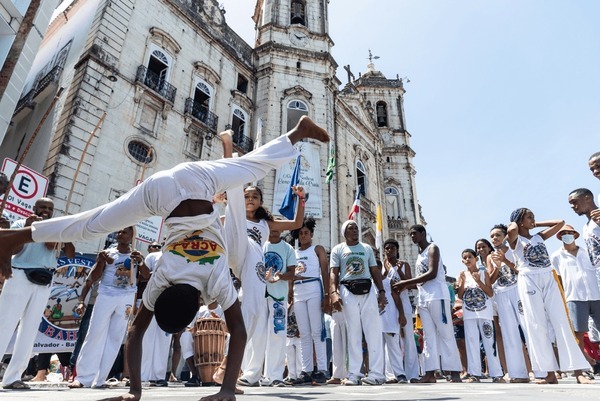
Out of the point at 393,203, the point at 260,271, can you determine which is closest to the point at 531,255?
the point at 260,271

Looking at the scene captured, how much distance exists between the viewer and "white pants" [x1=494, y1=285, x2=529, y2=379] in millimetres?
4699

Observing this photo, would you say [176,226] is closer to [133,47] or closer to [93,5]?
[133,47]

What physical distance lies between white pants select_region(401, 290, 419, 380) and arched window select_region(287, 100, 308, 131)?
14871 mm

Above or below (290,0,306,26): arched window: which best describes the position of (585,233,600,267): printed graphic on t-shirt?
below

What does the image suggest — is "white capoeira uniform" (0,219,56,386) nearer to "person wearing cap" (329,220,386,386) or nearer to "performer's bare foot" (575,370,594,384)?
"person wearing cap" (329,220,386,386)

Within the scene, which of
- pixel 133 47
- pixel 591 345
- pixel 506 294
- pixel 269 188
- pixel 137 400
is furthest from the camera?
pixel 269 188

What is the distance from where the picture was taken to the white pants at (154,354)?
16.4ft

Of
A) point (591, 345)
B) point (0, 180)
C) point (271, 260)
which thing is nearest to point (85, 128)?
point (0, 180)

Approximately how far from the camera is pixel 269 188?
1758 cm

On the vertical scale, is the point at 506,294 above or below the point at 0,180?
below

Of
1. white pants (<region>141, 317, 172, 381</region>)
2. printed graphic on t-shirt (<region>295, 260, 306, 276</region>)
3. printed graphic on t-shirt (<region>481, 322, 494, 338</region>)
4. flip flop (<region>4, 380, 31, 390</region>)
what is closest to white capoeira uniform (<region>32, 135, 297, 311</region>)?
flip flop (<region>4, 380, 31, 390</region>)

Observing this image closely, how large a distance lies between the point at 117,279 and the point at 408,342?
420 cm

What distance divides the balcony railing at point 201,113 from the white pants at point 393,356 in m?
13.1

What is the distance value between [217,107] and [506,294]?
15.2m
